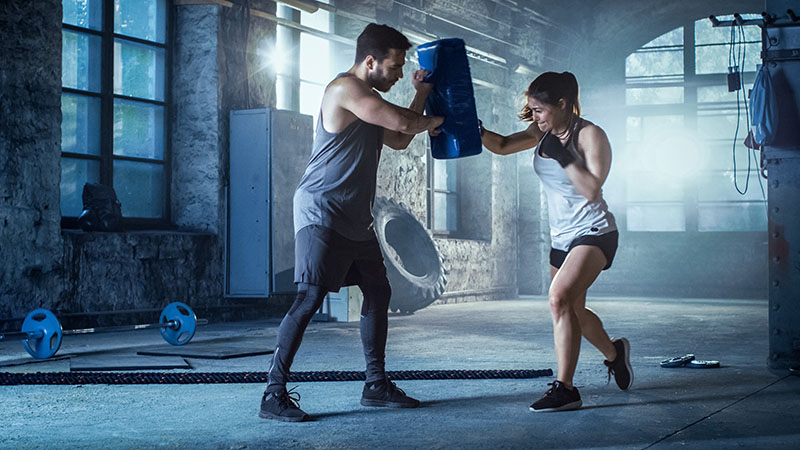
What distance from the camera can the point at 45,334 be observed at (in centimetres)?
513

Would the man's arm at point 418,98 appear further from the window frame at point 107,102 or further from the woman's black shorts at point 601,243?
the window frame at point 107,102

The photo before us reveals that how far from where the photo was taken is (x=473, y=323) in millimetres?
8141

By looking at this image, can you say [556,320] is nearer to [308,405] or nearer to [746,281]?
[308,405]

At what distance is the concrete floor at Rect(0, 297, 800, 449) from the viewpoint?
2916 millimetres

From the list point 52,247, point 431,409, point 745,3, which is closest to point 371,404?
point 431,409

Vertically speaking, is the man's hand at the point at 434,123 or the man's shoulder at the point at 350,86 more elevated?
the man's shoulder at the point at 350,86

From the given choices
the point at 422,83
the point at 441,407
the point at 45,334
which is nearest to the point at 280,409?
the point at 441,407

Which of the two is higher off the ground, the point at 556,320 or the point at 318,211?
the point at 318,211

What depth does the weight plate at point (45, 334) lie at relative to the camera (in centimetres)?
513

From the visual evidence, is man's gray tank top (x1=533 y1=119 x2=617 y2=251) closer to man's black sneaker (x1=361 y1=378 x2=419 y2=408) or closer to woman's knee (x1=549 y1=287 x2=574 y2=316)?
woman's knee (x1=549 y1=287 x2=574 y2=316)

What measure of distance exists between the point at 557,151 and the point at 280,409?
151cm

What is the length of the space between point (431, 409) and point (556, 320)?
0.64 metres

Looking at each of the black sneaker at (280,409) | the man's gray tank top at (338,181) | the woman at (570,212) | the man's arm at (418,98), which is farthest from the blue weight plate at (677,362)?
the black sneaker at (280,409)

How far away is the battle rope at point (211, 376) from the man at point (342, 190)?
2.41ft
